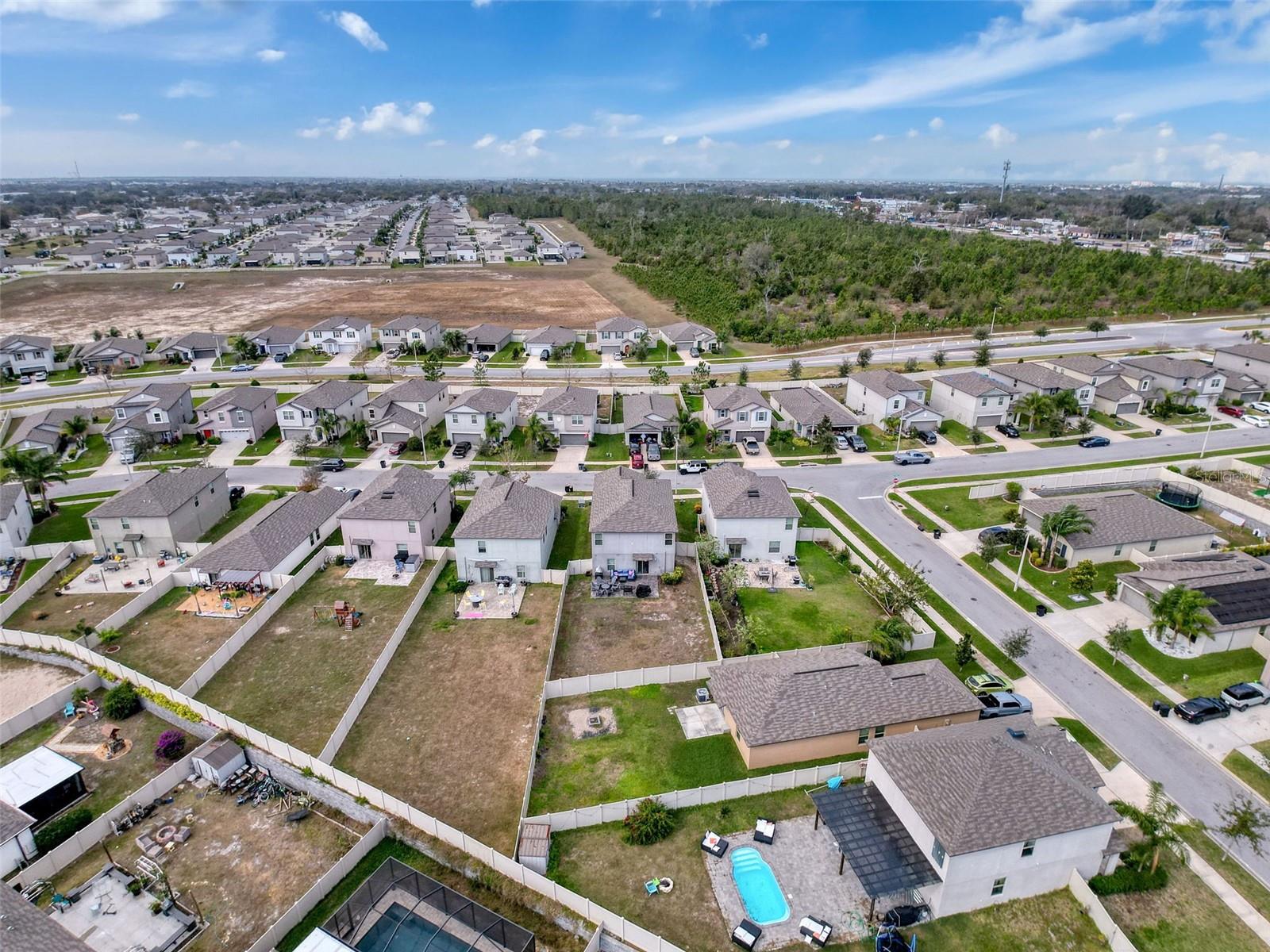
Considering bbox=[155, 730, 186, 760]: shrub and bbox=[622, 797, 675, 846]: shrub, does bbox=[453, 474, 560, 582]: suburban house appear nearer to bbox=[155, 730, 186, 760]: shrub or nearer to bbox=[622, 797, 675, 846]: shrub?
bbox=[155, 730, 186, 760]: shrub

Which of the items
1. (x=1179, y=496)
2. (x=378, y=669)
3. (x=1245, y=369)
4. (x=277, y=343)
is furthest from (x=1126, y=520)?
(x=277, y=343)

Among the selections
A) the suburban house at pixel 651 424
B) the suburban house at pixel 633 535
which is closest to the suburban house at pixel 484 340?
the suburban house at pixel 651 424

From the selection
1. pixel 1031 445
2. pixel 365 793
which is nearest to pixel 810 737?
pixel 365 793

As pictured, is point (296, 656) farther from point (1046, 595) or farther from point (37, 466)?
point (1046, 595)

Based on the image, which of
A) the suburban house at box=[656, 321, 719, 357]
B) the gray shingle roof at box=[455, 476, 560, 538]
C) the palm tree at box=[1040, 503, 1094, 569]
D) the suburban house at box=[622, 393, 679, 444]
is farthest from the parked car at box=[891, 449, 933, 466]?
the suburban house at box=[656, 321, 719, 357]

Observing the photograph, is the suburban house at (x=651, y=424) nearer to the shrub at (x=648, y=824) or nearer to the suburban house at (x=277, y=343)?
the shrub at (x=648, y=824)
